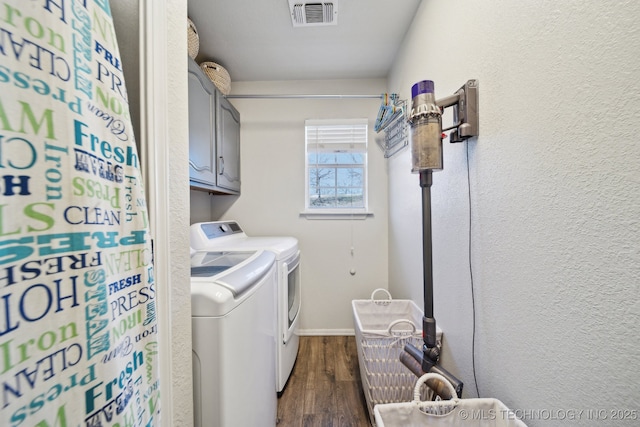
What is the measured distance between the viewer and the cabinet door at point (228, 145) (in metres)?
1.83

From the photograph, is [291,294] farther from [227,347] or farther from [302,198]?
[227,347]

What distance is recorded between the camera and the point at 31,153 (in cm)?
32

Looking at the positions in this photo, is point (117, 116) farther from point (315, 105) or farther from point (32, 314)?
point (315, 105)

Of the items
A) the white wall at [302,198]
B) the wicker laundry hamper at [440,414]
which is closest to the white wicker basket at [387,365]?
the wicker laundry hamper at [440,414]

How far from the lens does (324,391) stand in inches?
61.7

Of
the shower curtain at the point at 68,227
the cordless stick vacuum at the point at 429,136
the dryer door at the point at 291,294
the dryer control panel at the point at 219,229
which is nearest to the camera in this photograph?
the shower curtain at the point at 68,227

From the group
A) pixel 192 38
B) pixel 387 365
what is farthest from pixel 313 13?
pixel 387 365

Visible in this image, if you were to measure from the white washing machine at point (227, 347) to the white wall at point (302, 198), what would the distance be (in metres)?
1.38

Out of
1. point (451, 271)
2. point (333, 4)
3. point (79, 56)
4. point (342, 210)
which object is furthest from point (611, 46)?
point (342, 210)

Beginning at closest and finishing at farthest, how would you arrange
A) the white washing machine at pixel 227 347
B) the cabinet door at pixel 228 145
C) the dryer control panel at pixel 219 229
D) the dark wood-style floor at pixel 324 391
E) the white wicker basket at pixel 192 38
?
the white washing machine at pixel 227 347, the dark wood-style floor at pixel 324 391, the white wicker basket at pixel 192 38, the dryer control panel at pixel 219 229, the cabinet door at pixel 228 145

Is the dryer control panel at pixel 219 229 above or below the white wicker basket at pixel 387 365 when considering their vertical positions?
above

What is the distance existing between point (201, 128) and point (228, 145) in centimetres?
47

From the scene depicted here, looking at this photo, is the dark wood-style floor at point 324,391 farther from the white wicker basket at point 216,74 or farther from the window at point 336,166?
the white wicker basket at point 216,74

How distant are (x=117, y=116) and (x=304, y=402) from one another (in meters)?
1.75
